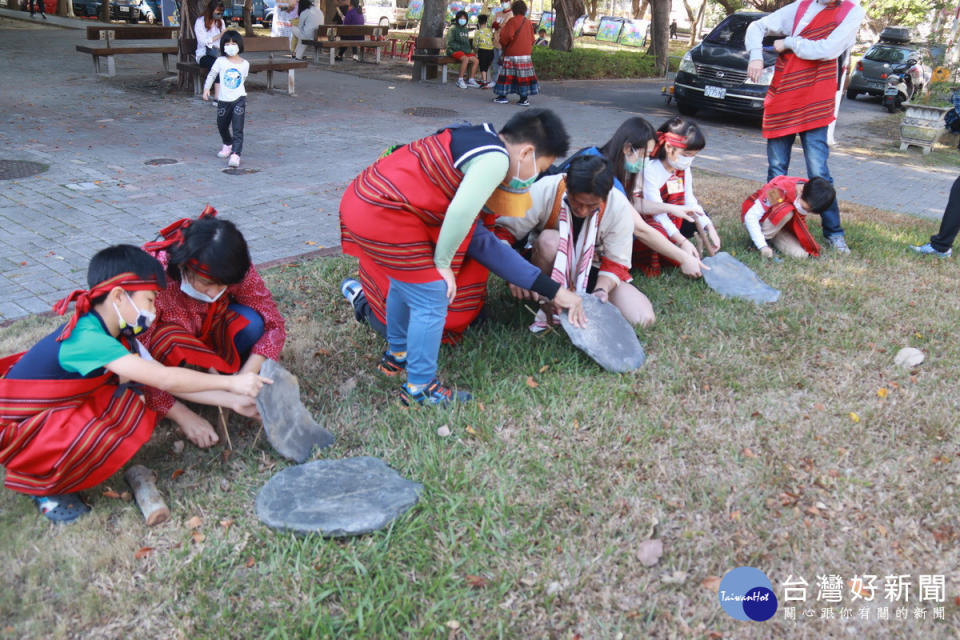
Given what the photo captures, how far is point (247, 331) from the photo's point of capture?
297 cm

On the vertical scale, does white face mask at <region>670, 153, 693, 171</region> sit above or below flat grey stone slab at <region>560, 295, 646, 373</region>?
above

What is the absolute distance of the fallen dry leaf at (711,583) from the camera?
7.40 ft

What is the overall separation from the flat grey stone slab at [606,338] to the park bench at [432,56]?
1199 centimetres

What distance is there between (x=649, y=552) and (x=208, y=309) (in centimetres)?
185

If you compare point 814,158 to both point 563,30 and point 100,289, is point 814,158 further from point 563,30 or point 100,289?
point 563,30

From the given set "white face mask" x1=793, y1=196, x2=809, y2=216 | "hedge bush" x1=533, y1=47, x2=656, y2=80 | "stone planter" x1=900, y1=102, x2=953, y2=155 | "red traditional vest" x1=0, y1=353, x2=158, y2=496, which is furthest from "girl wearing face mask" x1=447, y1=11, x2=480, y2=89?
"red traditional vest" x1=0, y1=353, x2=158, y2=496

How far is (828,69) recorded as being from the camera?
5281 millimetres

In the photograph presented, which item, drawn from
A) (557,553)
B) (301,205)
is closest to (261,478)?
(557,553)

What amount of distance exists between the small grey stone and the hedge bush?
14446 mm

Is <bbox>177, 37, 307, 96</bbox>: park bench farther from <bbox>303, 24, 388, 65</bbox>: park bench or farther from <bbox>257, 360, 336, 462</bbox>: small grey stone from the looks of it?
<bbox>257, 360, 336, 462</bbox>: small grey stone

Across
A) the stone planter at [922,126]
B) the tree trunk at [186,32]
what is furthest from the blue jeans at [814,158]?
the tree trunk at [186,32]

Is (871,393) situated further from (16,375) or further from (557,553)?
(16,375)

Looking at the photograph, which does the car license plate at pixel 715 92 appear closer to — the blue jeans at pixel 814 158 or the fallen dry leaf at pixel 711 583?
the blue jeans at pixel 814 158

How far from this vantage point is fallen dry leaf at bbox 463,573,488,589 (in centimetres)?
224
